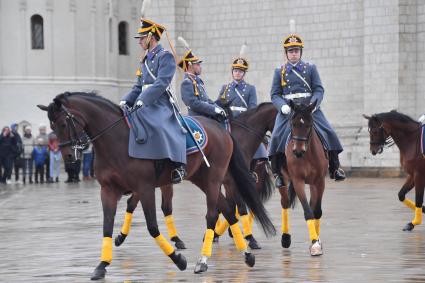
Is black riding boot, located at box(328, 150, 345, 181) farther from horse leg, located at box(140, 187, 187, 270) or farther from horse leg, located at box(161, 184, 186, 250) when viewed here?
horse leg, located at box(140, 187, 187, 270)

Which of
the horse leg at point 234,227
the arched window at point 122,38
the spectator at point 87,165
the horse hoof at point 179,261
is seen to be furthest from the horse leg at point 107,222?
the arched window at point 122,38

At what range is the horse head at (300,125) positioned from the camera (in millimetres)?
14781

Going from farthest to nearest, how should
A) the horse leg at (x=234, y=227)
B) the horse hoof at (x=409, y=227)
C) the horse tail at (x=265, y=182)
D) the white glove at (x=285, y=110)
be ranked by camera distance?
1. the horse tail at (x=265, y=182)
2. the horse hoof at (x=409, y=227)
3. the white glove at (x=285, y=110)
4. the horse leg at (x=234, y=227)

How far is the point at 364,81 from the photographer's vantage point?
122 ft

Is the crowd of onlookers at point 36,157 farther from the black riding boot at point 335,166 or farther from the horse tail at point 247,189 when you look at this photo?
the horse tail at point 247,189

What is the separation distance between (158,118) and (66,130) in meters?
1.05

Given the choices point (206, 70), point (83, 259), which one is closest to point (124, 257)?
point (83, 259)

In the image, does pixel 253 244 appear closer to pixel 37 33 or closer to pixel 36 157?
pixel 36 157

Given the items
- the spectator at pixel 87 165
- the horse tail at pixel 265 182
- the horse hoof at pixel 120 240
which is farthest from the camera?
the spectator at pixel 87 165

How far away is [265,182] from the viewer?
18188 mm

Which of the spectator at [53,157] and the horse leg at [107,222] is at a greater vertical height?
the horse leg at [107,222]

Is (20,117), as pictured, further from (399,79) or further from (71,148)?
(71,148)

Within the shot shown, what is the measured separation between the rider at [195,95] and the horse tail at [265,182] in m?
1.87

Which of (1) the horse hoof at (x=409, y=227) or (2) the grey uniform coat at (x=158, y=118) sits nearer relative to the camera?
(2) the grey uniform coat at (x=158, y=118)
